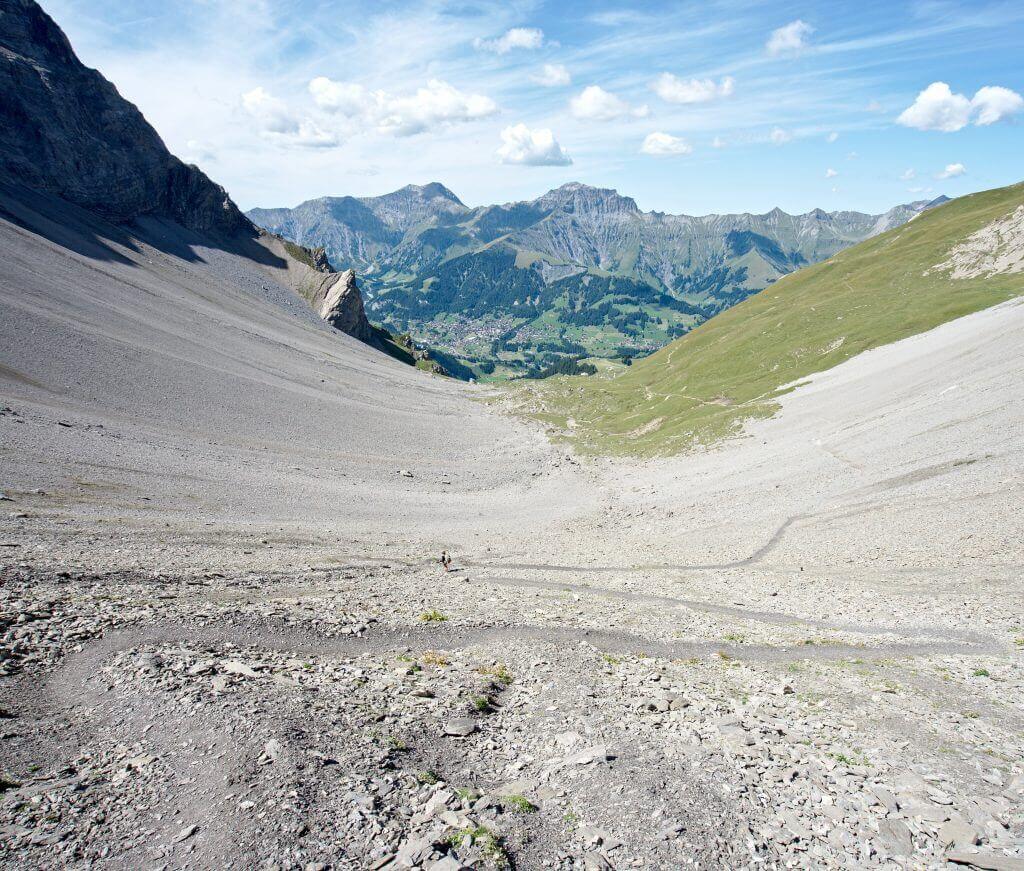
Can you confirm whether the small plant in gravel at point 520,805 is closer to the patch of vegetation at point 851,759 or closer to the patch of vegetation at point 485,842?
the patch of vegetation at point 485,842

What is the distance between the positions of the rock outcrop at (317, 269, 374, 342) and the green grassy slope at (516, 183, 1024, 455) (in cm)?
6787

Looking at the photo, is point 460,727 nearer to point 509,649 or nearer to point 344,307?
point 509,649

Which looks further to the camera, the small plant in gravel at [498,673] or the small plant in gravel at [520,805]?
the small plant in gravel at [498,673]

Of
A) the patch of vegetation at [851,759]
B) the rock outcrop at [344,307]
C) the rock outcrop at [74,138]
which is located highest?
the rock outcrop at [74,138]

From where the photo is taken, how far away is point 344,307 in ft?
570

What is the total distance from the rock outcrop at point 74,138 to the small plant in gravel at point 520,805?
16503cm

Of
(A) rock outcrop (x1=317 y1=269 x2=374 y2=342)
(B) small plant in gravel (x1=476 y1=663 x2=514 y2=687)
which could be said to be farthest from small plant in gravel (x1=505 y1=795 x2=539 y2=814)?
(A) rock outcrop (x1=317 y1=269 x2=374 y2=342)

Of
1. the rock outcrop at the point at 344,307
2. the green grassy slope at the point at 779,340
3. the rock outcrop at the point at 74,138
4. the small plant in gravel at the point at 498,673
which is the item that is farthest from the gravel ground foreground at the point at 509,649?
the rock outcrop at the point at 344,307

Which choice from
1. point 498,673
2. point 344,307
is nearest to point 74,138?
point 344,307

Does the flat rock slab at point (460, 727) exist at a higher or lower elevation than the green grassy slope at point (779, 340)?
lower

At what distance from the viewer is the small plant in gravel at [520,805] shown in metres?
13.0

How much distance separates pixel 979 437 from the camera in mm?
44188

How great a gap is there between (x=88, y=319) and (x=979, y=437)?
4084 inches

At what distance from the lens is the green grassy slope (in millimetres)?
82438
